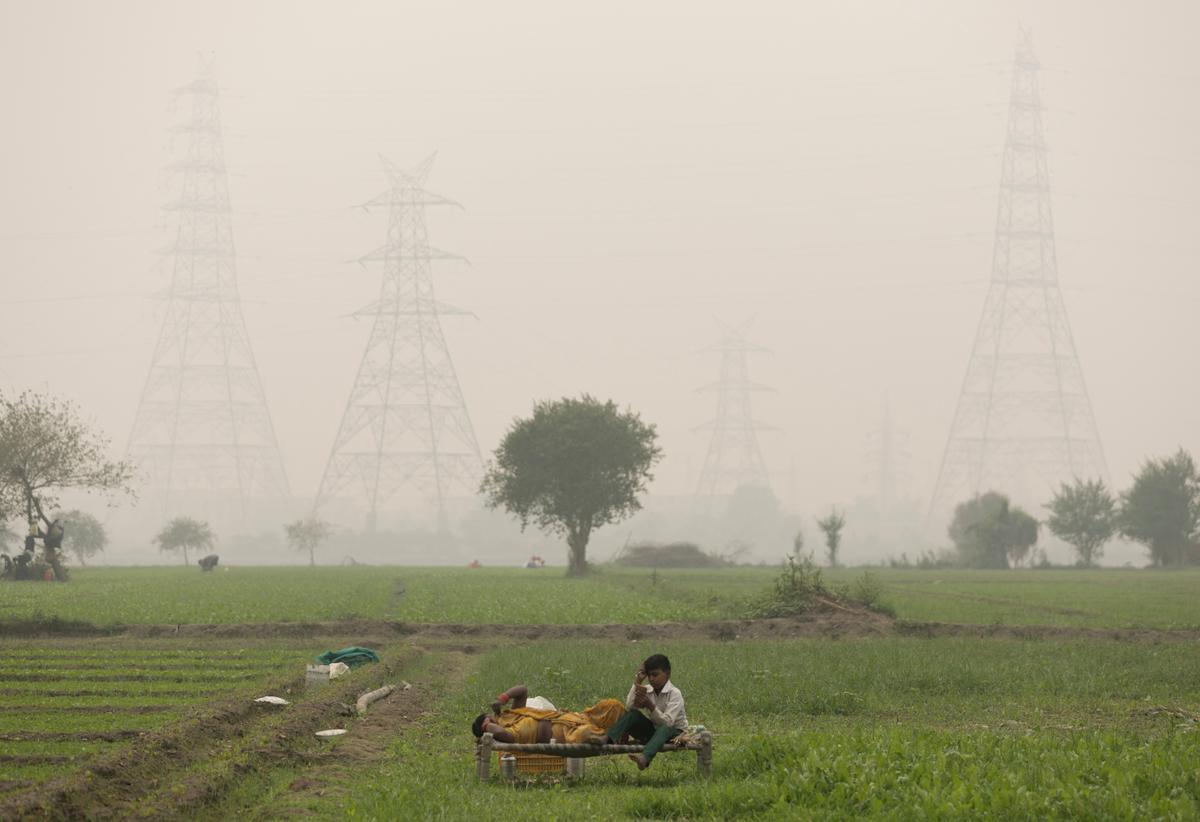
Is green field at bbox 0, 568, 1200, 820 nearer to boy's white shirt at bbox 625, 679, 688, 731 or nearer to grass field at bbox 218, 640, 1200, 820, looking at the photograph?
grass field at bbox 218, 640, 1200, 820

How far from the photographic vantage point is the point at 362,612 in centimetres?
4903

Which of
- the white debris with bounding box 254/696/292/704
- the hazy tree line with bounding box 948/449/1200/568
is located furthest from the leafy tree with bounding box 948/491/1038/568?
the white debris with bounding box 254/696/292/704

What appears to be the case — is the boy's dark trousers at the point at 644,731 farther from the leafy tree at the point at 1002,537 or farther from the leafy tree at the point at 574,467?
the leafy tree at the point at 1002,537

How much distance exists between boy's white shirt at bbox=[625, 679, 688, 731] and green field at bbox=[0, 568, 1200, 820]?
2.53ft

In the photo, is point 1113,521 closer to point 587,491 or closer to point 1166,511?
point 1166,511

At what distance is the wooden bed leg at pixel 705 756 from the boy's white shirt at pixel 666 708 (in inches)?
21.2

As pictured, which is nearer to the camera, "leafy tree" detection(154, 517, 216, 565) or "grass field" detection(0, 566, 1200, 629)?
"grass field" detection(0, 566, 1200, 629)

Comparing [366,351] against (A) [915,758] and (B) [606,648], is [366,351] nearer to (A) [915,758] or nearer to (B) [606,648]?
(B) [606,648]

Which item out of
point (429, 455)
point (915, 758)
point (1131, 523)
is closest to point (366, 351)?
point (429, 455)

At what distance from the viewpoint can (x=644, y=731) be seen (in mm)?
17844

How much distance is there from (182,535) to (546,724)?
139 meters

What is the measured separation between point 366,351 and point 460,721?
11322 centimetres

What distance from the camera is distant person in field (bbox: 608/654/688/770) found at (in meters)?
17.5

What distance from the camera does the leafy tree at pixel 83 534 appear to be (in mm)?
149125
